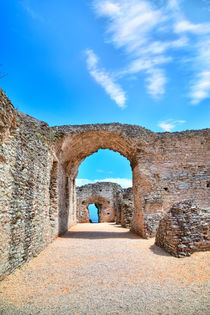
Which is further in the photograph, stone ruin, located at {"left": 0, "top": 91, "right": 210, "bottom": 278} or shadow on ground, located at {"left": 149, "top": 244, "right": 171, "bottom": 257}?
shadow on ground, located at {"left": 149, "top": 244, "right": 171, "bottom": 257}

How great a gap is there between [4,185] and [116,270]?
10.6 feet

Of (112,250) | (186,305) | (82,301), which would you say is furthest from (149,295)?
(112,250)

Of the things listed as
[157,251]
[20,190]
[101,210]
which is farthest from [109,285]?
[101,210]

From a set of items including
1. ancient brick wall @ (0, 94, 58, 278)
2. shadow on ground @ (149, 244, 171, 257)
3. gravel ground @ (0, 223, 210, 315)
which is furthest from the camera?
shadow on ground @ (149, 244, 171, 257)

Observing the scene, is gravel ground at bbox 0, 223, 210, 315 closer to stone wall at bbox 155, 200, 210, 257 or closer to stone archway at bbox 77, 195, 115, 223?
stone wall at bbox 155, 200, 210, 257

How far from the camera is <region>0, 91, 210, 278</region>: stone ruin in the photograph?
436 centimetres

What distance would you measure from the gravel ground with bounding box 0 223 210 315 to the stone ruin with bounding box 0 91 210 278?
2.07 feet

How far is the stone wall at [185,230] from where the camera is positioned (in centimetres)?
539

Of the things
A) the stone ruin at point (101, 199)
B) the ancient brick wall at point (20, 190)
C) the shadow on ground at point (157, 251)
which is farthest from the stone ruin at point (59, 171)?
the stone ruin at point (101, 199)

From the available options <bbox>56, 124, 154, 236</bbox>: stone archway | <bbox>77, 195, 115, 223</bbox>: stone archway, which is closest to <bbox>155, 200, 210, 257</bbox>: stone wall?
<bbox>56, 124, 154, 236</bbox>: stone archway

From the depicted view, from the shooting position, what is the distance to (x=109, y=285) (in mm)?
3844

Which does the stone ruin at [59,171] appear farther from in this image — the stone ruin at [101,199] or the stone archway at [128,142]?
the stone ruin at [101,199]

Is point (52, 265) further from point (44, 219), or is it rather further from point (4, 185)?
point (4, 185)

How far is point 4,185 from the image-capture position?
4.13 meters
